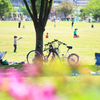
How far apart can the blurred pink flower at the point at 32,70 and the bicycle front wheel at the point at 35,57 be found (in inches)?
9.0

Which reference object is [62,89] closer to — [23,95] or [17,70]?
[23,95]

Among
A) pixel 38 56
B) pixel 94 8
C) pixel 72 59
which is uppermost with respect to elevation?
pixel 94 8

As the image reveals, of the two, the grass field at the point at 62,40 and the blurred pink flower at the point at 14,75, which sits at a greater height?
the grass field at the point at 62,40

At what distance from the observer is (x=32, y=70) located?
29.3 ft

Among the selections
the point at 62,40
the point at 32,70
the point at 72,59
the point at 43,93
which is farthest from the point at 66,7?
the point at 43,93

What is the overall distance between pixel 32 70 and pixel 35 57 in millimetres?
705

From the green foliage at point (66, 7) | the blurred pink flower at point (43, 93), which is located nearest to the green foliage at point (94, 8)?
the green foliage at point (66, 7)

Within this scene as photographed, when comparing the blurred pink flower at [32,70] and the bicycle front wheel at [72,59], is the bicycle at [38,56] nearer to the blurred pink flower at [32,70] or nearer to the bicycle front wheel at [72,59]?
the blurred pink flower at [32,70]

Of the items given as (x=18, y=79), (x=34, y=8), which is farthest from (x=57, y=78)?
(x=34, y=8)

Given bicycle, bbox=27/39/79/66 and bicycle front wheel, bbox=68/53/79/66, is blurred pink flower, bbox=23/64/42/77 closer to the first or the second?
bicycle, bbox=27/39/79/66

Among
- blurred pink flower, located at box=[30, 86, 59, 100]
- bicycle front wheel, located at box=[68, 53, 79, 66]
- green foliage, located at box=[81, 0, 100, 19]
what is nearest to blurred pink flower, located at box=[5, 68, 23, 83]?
blurred pink flower, located at box=[30, 86, 59, 100]

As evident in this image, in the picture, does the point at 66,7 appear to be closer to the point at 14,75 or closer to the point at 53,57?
the point at 53,57

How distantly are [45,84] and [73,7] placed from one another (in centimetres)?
11211

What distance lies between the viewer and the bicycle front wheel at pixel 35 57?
930cm
